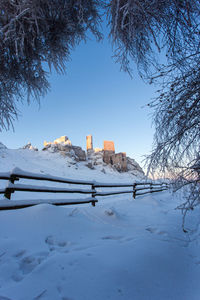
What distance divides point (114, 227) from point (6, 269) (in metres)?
2.06

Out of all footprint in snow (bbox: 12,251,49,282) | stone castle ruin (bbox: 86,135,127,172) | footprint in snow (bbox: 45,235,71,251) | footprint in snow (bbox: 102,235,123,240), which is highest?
stone castle ruin (bbox: 86,135,127,172)

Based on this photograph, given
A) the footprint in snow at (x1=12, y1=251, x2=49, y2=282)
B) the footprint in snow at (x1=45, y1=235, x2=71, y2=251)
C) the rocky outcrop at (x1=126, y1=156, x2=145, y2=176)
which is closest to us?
the footprint in snow at (x1=12, y1=251, x2=49, y2=282)

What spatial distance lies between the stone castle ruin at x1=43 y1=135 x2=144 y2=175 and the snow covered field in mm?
27949

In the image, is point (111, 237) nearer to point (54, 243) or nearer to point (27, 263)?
point (54, 243)

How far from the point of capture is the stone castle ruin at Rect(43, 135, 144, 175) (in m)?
32.3

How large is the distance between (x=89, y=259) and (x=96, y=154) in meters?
36.6

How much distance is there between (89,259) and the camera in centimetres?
185

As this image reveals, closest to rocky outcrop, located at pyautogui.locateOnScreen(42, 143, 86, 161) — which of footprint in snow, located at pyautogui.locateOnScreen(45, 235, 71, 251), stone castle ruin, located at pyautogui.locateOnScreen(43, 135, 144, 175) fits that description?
stone castle ruin, located at pyautogui.locateOnScreen(43, 135, 144, 175)

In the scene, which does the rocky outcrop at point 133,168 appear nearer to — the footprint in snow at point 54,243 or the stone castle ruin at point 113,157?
the stone castle ruin at point 113,157

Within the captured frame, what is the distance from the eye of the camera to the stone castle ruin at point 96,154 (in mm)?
32281

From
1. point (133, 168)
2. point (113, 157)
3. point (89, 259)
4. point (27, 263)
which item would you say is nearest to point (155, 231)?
point (89, 259)

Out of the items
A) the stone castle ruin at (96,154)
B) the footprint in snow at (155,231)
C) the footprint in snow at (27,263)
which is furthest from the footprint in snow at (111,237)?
the stone castle ruin at (96,154)

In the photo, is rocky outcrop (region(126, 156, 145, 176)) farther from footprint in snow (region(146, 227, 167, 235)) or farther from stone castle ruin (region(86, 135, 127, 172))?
footprint in snow (region(146, 227, 167, 235))

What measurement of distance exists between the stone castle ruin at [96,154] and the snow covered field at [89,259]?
2795 centimetres
